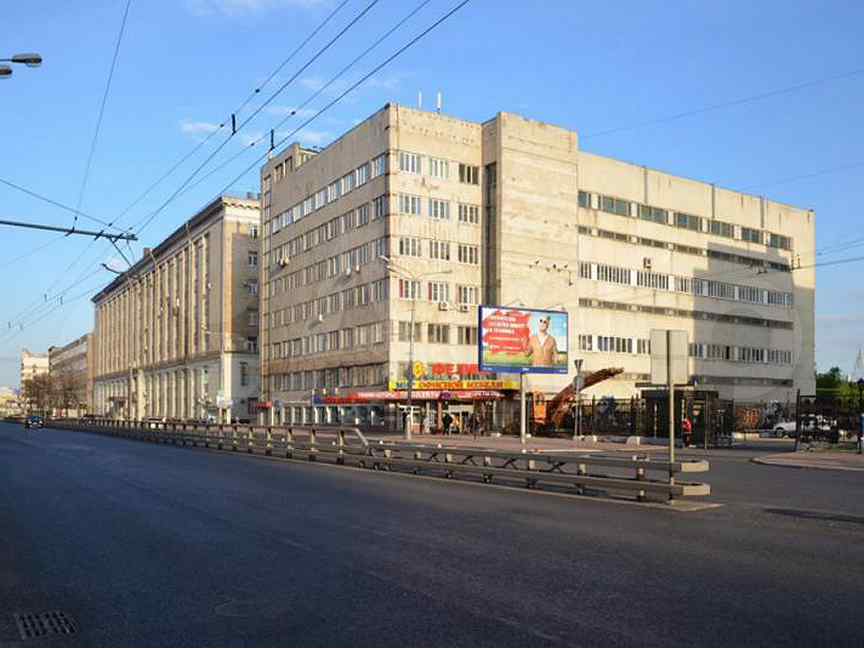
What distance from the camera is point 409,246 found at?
233 ft

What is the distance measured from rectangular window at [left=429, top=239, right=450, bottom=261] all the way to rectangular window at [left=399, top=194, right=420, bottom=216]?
308 centimetres

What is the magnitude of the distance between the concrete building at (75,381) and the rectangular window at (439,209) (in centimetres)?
9622

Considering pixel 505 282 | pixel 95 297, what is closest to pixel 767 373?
pixel 505 282

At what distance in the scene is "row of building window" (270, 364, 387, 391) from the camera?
71.7 metres

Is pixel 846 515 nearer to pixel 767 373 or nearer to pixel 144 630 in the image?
pixel 144 630

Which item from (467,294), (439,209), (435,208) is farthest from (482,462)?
(467,294)

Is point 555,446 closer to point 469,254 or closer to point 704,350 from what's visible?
point 469,254

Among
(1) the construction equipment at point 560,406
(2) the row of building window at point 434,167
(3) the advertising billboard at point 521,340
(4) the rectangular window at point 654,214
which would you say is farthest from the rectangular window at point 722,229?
(3) the advertising billboard at point 521,340

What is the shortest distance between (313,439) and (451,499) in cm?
1214

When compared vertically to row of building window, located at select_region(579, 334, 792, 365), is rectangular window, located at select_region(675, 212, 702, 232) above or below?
above

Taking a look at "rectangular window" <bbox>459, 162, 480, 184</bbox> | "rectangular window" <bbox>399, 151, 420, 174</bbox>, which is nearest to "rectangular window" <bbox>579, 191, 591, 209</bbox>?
"rectangular window" <bbox>459, 162, 480, 184</bbox>

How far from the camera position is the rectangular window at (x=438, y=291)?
2849 inches

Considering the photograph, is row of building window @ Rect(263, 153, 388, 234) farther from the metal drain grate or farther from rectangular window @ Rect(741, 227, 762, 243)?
the metal drain grate

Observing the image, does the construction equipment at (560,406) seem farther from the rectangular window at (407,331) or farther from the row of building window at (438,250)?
the row of building window at (438,250)
